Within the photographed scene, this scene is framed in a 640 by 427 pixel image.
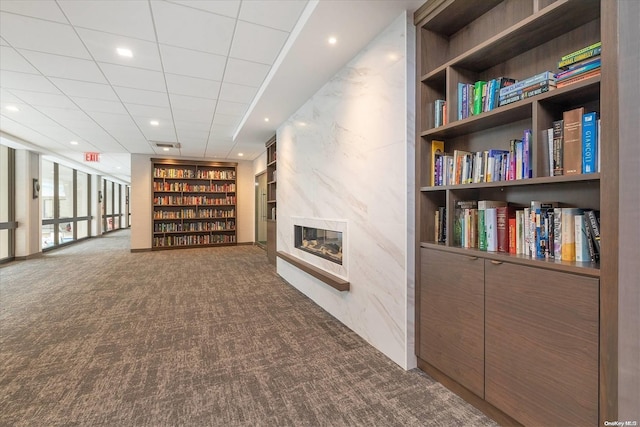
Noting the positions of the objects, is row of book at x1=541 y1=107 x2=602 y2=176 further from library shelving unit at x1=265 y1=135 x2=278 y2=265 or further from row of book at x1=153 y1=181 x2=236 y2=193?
row of book at x1=153 y1=181 x2=236 y2=193

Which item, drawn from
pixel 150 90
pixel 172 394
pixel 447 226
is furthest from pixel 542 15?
pixel 150 90

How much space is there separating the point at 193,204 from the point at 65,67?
20.2 feet

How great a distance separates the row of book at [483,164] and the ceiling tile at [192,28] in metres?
2.12

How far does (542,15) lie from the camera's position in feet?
4.82

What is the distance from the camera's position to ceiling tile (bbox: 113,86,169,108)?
3.84 meters

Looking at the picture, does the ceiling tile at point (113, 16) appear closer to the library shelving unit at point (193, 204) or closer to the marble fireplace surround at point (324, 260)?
the marble fireplace surround at point (324, 260)

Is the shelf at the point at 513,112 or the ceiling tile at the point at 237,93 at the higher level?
the ceiling tile at the point at 237,93

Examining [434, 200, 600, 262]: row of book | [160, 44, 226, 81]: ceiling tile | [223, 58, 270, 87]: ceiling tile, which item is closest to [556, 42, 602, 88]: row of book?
[434, 200, 600, 262]: row of book

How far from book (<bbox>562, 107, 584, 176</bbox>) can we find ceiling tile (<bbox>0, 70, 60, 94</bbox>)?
5078 millimetres

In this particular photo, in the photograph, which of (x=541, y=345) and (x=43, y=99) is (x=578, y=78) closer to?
(x=541, y=345)

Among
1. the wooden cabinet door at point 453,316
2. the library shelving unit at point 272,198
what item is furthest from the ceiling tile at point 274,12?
the library shelving unit at point 272,198

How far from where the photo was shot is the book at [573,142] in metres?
1.36

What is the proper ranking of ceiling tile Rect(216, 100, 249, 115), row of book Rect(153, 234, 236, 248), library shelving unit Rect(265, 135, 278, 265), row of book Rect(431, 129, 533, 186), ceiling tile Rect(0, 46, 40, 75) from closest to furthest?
row of book Rect(431, 129, 533, 186)
ceiling tile Rect(0, 46, 40, 75)
ceiling tile Rect(216, 100, 249, 115)
library shelving unit Rect(265, 135, 278, 265)
row of book Rect(153, 234, 236, 248)

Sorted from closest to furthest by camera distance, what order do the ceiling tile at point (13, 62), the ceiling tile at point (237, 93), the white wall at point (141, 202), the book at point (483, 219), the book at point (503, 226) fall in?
1. the book at point (503, 226)
2. the book at point (483, 219)
3. the ceiling tile at point (13, 62)
4. the ceiling tile at point (237, 93)
5. the white wall at point (141, 202)
